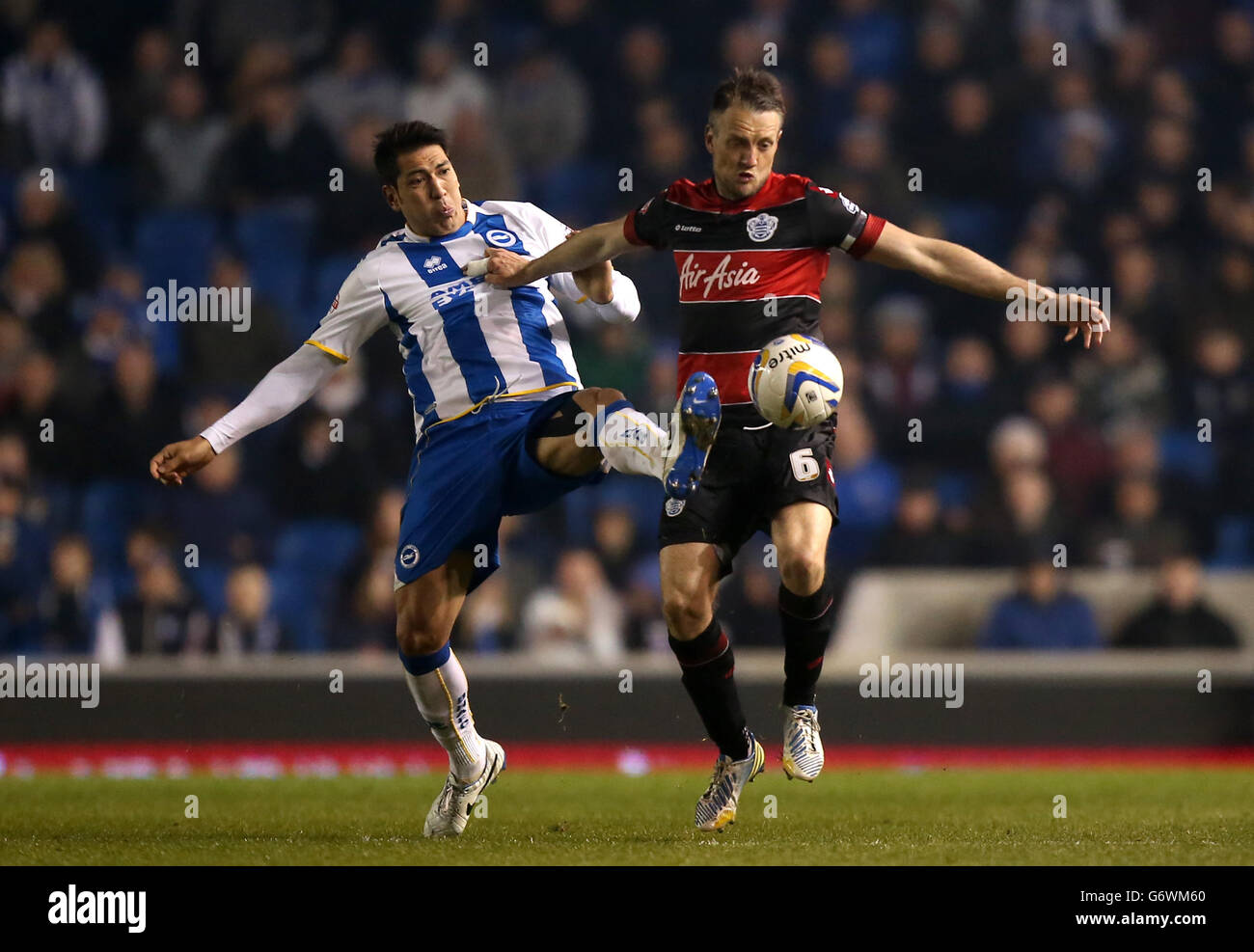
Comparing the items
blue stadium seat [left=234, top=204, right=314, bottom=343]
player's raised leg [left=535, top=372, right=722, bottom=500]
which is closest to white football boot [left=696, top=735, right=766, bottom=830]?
player's raised leg [left=535, top=372, right=722, bottom=500]

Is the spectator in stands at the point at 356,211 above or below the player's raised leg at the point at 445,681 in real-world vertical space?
above

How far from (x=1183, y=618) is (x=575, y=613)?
367cm

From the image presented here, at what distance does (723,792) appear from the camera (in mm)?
5953

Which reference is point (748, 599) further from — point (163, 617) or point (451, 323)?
point (451, 323)

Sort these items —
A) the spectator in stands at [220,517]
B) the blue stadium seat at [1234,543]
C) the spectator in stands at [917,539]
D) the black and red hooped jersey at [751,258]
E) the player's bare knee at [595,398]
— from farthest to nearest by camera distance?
the blue stadium seat at [1234,543] < the spectator in stands at [220,517] < the spectator in stands at [917,539] < the player's bare knee at [595,398] < the black and red hooped jersey at [751,258]

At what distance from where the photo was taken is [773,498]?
5762mm

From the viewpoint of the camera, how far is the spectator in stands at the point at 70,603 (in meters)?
10.5

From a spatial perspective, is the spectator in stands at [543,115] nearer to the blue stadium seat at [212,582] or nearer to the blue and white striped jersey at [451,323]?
the blue stadium seat at [212,582]

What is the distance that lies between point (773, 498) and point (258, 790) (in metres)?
3.25

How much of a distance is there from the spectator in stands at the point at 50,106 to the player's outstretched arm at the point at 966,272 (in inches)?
375

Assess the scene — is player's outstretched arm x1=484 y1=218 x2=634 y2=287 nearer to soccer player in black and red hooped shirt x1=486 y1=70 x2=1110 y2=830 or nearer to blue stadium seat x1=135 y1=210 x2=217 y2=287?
soccer player in black and red hooped shirt x1=486 y1=70 x2=1110 y2=830

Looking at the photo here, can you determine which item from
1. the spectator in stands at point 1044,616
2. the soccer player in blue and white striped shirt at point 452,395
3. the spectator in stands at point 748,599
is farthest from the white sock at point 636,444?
the spectator in stands at point 1044,616

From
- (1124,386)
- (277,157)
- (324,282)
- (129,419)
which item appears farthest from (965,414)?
(129,419)
